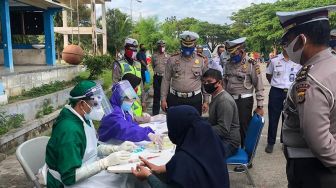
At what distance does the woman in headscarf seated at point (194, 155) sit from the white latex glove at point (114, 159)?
0.71 m

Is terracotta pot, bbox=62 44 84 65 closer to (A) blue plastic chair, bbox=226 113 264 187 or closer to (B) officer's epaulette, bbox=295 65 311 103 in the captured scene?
(A) blue plastic chair, bbox=226 113 264 187

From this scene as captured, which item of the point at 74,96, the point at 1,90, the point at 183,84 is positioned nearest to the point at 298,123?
the point at 74,96

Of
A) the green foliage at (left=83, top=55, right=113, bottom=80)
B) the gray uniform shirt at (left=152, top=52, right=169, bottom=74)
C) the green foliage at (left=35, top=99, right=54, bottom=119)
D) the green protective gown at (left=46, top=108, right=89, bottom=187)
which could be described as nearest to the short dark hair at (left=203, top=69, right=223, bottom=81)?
the green protective gown at (left=46, top=108, right=89, bottom=187)

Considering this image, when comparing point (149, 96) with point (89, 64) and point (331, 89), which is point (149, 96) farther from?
point (331, 89)

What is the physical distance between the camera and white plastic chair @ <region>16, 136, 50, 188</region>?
2.83 m

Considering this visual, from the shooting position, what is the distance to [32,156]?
310 cm

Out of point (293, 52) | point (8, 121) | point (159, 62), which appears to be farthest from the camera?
point (159, 62)

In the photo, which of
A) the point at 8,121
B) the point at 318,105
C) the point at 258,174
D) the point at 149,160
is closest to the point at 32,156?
the point at 149,160

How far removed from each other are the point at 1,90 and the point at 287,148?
19.6ft

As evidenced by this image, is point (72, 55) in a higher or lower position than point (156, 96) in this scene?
higher

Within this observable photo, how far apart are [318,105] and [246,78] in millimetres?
3371

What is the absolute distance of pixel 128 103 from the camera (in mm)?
4199

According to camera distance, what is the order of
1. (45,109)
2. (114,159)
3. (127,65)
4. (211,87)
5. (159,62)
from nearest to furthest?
(114,159) < (211,87) < (127,65) < (45,109) < (159,62)

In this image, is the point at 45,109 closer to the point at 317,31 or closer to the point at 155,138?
the point at 155,138
